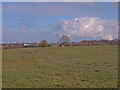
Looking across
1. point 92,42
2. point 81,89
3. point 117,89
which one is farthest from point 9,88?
point 92,42

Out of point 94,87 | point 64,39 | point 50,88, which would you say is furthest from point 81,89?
point 64,39

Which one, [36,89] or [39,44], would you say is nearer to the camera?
[36,89]

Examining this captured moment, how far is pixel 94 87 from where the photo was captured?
10398 mm

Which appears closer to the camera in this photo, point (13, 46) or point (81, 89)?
point (81, 89)

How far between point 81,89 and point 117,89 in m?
1.94

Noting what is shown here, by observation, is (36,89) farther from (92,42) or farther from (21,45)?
(92,42)

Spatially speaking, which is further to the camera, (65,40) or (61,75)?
(65,40)

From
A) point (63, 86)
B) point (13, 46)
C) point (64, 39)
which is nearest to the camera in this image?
point (63, 86)

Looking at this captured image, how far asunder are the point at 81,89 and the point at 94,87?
904mm

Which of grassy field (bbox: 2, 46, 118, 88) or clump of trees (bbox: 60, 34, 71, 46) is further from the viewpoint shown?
clump of trees (bbox: 60, 34, 71, 46)

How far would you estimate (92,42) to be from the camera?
358 feet

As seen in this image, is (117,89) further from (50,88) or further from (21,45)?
(21,45)

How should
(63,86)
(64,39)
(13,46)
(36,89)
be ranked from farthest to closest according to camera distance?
(64,39)
(13,46)
(63,86)
(36,89)

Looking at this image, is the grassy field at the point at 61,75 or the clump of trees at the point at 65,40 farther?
the clump of trees at the point at 65,40
